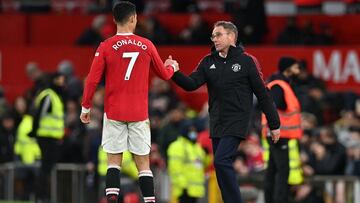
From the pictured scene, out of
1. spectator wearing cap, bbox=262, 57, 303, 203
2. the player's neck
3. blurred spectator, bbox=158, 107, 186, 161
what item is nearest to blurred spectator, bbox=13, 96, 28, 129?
blurred spectator, bbox=158, 107, 186, 161

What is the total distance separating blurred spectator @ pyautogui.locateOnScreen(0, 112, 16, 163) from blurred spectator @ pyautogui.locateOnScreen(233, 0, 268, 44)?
4.92 metres

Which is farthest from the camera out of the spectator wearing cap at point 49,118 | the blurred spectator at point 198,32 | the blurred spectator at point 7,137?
the blurred spectator at point 198,32

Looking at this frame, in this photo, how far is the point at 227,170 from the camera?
56.6 ft

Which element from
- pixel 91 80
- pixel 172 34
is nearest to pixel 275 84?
pixel 91 80

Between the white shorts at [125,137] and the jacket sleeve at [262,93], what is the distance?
146 cm

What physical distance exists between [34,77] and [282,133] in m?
10.9

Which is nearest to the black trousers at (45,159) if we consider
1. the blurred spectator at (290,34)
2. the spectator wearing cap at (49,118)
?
the spectator wearing cap at (49,118)

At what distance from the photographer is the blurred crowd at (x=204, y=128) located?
24625 mm

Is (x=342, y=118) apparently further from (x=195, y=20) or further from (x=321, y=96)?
(x=195, y=20)

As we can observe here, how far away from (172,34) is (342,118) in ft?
17.4

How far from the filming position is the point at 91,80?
53.9 ft

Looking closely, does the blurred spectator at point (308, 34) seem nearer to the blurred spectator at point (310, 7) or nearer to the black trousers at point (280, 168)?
the blurred spectator at point (310, 7)

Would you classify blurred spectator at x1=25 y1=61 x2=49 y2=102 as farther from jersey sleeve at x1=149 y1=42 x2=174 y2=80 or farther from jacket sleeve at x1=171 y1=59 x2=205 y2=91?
jersey sleeve at x1=149 y1=42 x2=174 y2=80

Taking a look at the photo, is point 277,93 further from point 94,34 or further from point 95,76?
point 94,34
